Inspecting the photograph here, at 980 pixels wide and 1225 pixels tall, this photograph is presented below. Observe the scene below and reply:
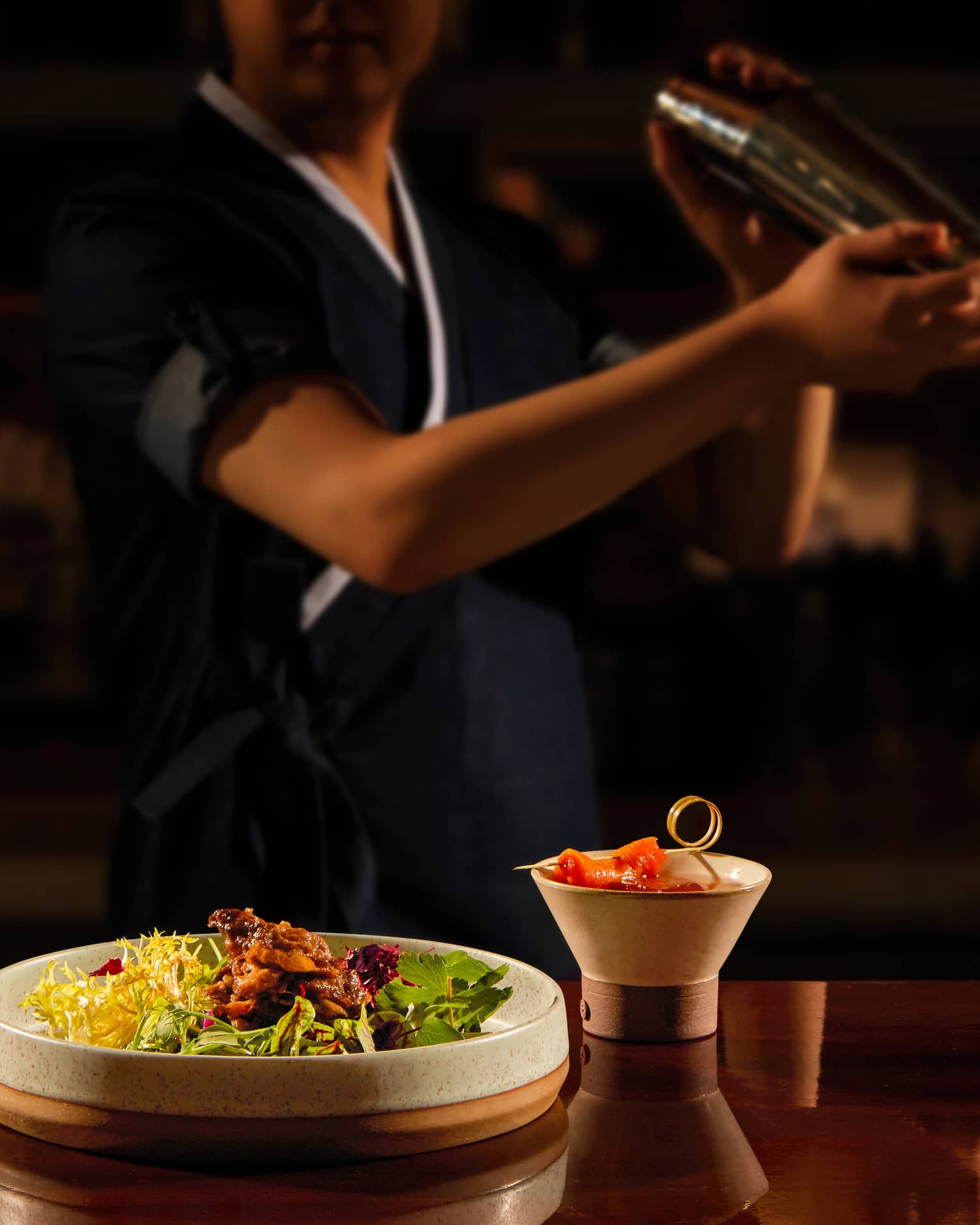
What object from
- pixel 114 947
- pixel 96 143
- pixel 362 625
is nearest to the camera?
pixel 114 947

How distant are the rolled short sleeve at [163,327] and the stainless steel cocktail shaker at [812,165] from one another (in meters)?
0.31

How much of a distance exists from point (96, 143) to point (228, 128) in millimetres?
1074

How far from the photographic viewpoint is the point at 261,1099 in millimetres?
507

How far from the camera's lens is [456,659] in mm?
1121

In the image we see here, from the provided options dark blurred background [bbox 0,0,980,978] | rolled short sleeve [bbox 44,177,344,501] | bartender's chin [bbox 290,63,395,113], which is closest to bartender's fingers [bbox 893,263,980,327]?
rolled short sleeve [bbox 44,177,344,501]

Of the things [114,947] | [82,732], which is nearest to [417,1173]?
[114,947]

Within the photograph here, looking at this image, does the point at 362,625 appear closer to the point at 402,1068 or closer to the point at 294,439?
the point at 294,439

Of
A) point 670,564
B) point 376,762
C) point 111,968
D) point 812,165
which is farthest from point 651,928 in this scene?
point 670,564

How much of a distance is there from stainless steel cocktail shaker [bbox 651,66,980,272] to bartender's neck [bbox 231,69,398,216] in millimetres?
241

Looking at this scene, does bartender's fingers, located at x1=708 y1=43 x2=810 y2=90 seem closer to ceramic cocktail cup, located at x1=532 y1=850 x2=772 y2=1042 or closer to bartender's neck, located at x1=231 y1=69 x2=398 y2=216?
bartender's neck, located at x1=231 y1=69 x2=398 y2=216

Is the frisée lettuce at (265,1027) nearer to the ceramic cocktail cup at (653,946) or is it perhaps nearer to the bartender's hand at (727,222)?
the ceramic cocktail cup at (653,946)

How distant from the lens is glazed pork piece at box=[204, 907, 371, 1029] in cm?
59

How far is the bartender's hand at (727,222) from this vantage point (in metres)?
1.15

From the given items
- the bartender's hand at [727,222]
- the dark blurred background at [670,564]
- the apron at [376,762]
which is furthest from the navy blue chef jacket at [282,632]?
the dark blurred background at [670,564]
